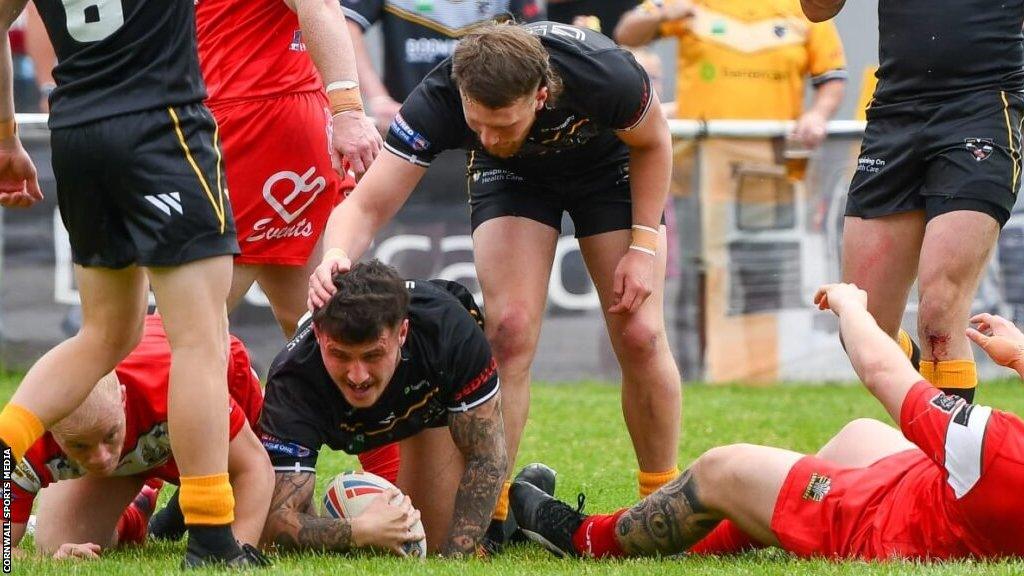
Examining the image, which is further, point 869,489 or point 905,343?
point 905,343

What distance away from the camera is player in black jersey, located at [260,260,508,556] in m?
4.47

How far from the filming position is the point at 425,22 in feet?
27.1

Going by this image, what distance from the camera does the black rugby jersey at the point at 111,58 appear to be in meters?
4.00

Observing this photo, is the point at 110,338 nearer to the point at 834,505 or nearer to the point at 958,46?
the point at 834,505

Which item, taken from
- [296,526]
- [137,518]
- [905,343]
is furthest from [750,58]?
[296,526]

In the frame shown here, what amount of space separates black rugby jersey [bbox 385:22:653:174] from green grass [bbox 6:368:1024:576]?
1329 mm

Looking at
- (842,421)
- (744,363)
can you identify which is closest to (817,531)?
(842,421)

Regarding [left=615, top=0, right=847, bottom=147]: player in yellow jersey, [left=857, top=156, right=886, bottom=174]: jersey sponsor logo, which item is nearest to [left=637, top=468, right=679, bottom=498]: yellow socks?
[left=857, top=156, right=886, bottom=174]: jersey sponsor logo

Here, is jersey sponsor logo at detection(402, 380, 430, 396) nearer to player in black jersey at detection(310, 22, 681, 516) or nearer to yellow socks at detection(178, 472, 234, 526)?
player in black jersey at detection(310, 22, 681, 516)

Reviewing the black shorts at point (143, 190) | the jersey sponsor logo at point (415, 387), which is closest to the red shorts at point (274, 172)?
the jersey sponsor logo at point (415, 387)

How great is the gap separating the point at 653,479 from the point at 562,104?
1425 mm

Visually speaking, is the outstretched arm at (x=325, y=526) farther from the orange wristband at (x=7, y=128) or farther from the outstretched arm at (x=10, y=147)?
the orange wristband at (x=7, y=128)

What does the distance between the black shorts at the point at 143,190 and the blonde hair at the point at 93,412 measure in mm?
449

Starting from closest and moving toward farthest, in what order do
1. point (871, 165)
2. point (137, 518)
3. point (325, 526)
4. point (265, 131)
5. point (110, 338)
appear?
point (110, 338) → point (325, 526) → point (137, 518) → point (871, 165) → point (265, 131)
